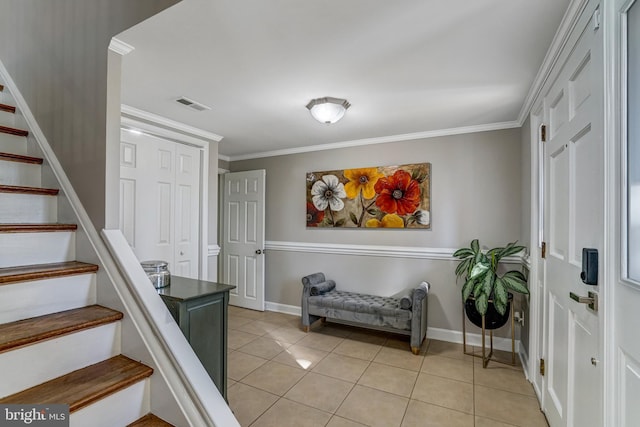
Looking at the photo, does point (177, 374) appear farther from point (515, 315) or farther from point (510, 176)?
point (510, 176)

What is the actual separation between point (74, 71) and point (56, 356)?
1.55m

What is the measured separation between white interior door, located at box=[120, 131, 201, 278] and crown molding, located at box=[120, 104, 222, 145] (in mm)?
120

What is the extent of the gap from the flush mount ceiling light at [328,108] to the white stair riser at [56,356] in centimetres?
197

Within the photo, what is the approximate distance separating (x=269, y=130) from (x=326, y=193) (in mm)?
1112

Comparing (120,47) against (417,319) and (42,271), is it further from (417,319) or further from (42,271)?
(417,319)

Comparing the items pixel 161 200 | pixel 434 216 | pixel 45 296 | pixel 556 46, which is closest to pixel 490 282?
pixel 434 216

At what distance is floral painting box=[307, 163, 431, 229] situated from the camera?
3.45 m

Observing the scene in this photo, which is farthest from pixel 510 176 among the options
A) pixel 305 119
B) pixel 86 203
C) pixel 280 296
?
pixel 86 203

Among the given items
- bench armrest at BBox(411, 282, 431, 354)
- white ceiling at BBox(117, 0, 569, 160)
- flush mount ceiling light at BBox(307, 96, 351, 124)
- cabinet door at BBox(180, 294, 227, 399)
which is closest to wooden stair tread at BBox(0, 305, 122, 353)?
cabinet door at BBox(180, 294, 227, 399)

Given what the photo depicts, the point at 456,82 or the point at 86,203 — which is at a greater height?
the point at 456,82

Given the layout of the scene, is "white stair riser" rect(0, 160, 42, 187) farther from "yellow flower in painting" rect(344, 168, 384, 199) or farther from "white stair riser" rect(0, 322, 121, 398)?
"yellow flower in painting" rect(344, 168, 384, 199)

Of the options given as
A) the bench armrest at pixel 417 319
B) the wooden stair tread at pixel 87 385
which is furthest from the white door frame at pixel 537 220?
the wooden stair tread at pixel 87 385

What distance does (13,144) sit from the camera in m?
1.94

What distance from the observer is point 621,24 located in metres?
1.02
